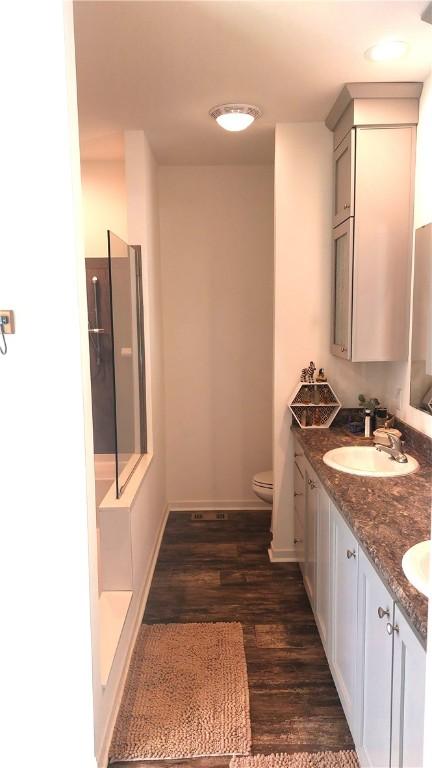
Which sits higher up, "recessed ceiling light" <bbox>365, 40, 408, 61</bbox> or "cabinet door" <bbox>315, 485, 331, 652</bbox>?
"recessed ceiling light" <bbox>365, 40, 408, 61</bbox>

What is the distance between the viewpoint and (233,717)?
2.08 m

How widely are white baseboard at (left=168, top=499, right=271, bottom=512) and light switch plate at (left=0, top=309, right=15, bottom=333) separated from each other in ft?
9.46

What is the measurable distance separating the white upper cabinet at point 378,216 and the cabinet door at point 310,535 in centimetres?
68

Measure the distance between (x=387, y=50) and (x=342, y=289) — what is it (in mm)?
1134

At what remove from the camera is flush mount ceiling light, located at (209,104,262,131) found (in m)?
2.72

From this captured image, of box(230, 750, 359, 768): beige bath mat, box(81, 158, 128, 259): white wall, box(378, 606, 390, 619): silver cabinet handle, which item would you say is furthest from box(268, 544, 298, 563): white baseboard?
box(81, 158, 128, 259): white wall

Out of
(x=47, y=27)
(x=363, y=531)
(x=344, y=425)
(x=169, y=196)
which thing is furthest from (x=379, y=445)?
(x=169, y=196)

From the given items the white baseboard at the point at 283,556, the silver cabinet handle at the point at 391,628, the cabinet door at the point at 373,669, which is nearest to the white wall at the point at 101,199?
the white baseboard at the point at 283,556

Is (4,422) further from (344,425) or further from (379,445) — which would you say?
(344,425)

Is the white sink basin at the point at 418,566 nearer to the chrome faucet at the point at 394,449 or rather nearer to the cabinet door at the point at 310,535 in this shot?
the chrome faucet at the point at 394,449

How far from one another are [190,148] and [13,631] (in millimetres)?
2951

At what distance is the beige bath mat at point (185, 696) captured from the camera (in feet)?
6.40

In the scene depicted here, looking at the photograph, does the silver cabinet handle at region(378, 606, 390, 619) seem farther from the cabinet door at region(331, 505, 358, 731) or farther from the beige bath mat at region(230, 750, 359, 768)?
the beige bath mat at region(230, 750, 359, 768)

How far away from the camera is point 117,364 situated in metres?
2.64
